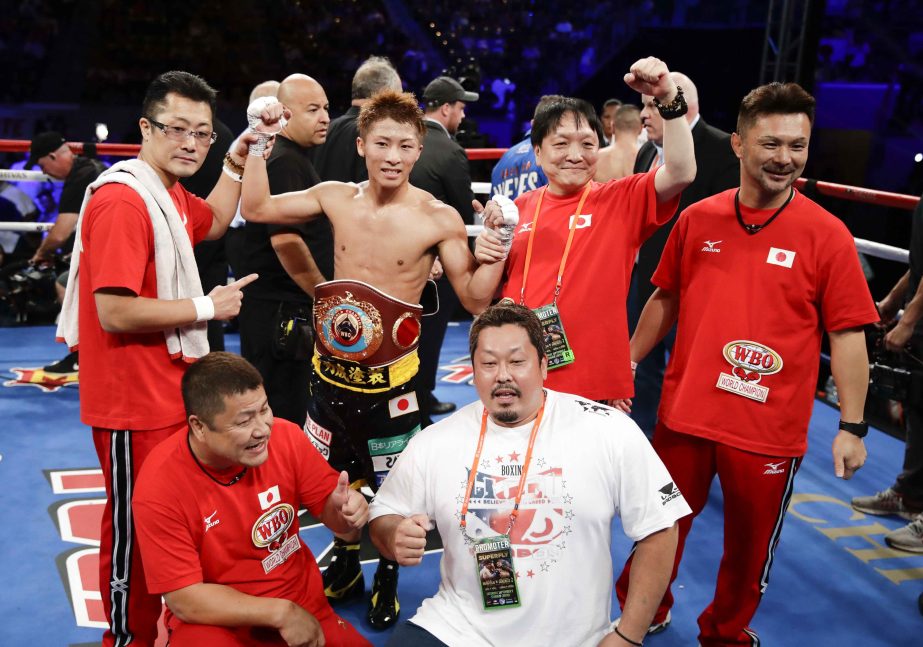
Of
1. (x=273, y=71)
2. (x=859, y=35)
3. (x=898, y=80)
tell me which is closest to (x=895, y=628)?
(x=898, y=80)

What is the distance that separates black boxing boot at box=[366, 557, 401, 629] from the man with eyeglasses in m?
0.66

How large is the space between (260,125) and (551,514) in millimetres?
1298

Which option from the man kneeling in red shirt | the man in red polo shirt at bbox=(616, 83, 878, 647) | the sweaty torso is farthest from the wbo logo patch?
the man kneeling in red shirt

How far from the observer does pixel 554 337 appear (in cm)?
230

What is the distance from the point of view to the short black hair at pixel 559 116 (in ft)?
7.64

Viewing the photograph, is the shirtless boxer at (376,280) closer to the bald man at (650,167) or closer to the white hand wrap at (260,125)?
the white hand wrap at (260,125)

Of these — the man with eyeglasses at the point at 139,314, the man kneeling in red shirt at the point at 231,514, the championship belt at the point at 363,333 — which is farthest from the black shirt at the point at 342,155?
the man kneeling in red shirt at the point at 231,514

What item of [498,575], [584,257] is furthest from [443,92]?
[498,575]

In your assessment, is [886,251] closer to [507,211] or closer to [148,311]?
[507,211]

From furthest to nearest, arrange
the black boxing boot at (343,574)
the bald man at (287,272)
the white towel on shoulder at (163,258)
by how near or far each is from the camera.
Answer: the bald man at (287,272)
the black boxing boot at (343,574)
the white towel on shoulder at (163,258)

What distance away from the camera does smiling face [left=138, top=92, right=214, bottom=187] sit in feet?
6.88

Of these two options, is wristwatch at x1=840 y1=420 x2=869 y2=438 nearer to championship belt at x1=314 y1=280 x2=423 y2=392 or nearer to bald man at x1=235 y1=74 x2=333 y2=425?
championship belt at x1=314 y1=280 x2=423 y2=392

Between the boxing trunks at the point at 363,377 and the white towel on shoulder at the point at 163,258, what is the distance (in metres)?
0.38

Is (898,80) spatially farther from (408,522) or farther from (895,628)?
(408,522)
